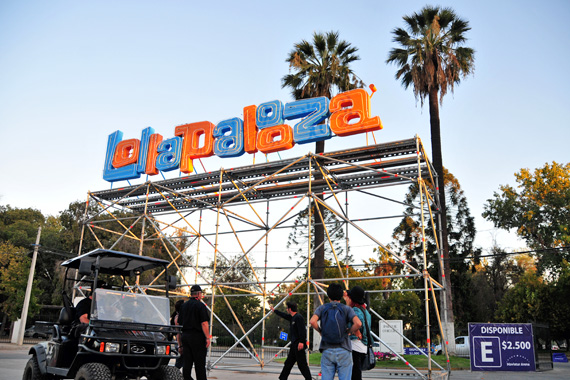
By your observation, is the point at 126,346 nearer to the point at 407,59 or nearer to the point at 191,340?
the point at 191,340

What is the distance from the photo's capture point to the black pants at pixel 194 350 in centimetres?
673

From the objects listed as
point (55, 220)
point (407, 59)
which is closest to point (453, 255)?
point (407, 59)

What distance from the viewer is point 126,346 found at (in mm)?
5781

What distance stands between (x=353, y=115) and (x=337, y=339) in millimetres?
9270

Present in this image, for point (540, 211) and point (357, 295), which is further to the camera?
point (540, 211)

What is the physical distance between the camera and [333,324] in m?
4.92

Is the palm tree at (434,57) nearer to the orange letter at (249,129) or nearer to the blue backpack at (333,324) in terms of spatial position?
the orange letter at (249,129)

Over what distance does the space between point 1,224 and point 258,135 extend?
1500 inches

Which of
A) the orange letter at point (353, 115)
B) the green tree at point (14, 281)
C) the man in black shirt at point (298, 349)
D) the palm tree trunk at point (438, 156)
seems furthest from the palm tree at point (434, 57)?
the green tree at point (14, 281)

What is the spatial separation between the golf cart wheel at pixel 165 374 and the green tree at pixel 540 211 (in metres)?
28.0

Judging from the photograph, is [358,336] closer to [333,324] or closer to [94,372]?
[333,324]

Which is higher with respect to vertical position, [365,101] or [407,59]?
[407,59]

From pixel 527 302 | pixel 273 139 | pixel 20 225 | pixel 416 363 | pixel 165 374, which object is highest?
pixel 20 225

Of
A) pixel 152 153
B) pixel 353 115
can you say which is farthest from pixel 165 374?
pixel 152 153
